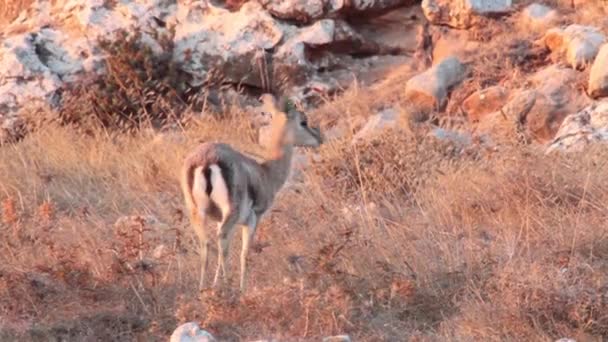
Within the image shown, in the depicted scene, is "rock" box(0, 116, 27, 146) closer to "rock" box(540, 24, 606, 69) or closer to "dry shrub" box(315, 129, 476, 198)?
"dry shrub" box(315, 129, 476, 198)

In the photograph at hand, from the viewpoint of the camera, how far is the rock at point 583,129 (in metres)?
9.62

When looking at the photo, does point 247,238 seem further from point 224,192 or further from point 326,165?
point 326,165

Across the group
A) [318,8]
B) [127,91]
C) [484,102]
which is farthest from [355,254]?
[318,8]

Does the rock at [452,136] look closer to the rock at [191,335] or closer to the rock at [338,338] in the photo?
the rock at [338,338]

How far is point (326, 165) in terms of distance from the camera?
985 centimetres

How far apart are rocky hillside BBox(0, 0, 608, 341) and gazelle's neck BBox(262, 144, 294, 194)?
1.42 ft

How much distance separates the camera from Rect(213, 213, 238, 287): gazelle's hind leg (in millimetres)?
6777

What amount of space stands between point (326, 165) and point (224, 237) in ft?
10.2

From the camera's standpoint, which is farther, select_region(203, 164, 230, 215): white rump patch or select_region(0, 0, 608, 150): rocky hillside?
select_region(0, 0, 608, 150): rocky hillside

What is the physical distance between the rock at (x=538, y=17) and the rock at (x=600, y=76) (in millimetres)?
1186

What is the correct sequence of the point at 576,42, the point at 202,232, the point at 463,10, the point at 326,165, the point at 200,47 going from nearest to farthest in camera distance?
the point at 202,232, the point at 326,165, the point at 576,42, the point at 463,10, the point at 200,47

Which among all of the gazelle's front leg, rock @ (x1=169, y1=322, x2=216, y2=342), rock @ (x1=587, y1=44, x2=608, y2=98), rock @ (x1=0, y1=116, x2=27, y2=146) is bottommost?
rock @ (x1=0, y1=116, x2=27, y2=146)

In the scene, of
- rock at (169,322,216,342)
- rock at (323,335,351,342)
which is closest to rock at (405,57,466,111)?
rock at (323,335,351,342)

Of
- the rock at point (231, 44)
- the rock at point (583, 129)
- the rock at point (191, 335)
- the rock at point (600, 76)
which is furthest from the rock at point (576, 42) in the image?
the rock at point (191, 335)
